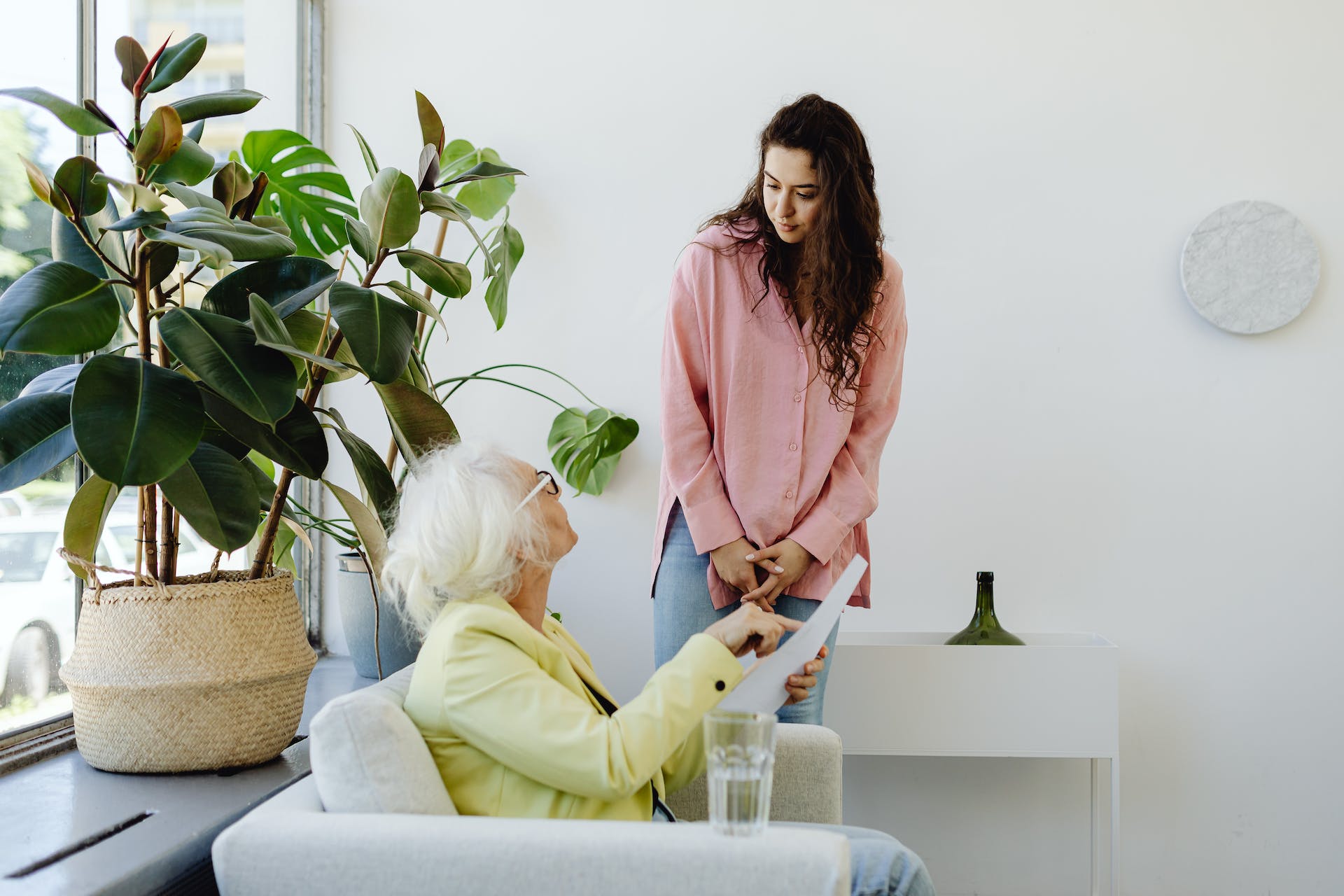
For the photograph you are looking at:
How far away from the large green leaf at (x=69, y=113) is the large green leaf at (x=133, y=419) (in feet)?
1.19

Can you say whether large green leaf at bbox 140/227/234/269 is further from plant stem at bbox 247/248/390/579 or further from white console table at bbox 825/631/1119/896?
white console table at bbox 825/631/1119/896

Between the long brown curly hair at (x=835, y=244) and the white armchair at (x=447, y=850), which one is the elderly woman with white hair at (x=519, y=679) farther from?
the long brown curly hair at (x=835, y=244)

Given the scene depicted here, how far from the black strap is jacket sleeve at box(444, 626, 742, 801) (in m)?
0.23

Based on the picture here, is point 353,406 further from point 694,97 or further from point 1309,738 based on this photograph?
point 1309,738

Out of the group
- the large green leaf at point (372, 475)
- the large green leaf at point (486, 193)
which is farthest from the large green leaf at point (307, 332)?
the large green leaf at point (486, 193)

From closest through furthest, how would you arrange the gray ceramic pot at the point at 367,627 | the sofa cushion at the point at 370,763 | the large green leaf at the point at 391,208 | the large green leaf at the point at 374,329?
the sofa cushion at the point at 370,763 → the large green leaf at the point at 374,329 → the large green leaf at the point at 391,208 → the gray ceramic pot at the point at 367,627

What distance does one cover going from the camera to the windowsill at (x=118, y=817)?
1.25 m

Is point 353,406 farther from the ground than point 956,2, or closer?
closer

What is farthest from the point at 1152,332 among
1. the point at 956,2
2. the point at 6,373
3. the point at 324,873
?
the point at 6,373

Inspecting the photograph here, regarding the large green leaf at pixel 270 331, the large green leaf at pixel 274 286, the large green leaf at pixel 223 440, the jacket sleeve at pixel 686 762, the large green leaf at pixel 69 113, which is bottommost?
the jacket sleeve at pixel 686 762

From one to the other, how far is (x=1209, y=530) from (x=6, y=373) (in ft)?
8.80

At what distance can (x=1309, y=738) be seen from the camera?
258cm

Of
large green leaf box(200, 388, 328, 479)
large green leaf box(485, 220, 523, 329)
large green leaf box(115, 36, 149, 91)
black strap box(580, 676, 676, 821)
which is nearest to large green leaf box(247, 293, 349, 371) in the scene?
large green leaf box(200, 388, 328, 479)

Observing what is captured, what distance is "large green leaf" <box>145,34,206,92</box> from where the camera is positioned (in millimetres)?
1586
